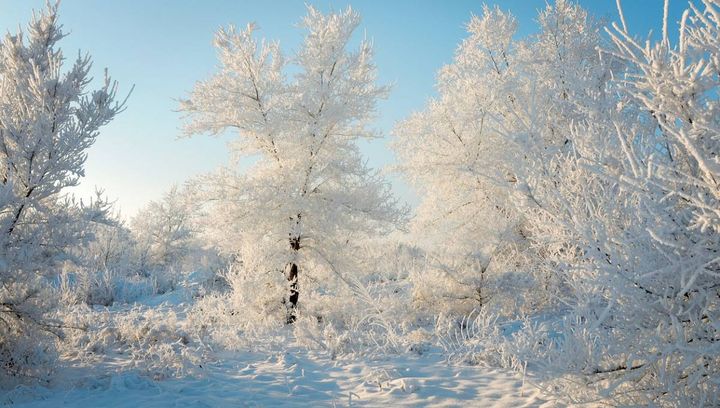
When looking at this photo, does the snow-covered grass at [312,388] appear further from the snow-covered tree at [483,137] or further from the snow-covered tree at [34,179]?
the snow-covered tree at [483,137]

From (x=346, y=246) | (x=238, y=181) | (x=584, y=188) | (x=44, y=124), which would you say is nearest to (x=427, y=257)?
(x=346, y=246)

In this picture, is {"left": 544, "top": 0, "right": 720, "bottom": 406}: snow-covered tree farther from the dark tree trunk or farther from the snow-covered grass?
the dark tree trunk

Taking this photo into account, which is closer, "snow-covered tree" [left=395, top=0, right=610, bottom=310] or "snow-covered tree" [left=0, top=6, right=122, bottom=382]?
"snow-covered tree" [left=0, top=6, right=122, bottom=382]

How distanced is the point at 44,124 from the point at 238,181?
3.83m

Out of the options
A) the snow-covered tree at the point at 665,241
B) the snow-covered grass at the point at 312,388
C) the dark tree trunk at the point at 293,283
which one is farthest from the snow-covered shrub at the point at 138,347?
the snow-covered tree at the point at 665,241

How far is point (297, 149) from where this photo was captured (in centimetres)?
830

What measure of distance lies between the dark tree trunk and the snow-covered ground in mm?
3023

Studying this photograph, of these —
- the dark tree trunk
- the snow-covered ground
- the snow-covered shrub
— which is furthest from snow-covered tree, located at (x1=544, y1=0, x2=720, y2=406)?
the dark tree trunk

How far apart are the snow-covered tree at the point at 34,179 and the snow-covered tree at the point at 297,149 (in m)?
3.01

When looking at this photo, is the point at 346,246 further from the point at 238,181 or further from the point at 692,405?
the point at 692,405

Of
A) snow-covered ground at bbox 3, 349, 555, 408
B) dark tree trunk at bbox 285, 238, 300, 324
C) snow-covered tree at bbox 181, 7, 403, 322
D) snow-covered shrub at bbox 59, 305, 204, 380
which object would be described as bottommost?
snow-covered ground at bbox 3, 349, 555, 408

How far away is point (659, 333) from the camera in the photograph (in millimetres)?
2461

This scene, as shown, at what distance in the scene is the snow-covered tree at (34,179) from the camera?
4391 mm

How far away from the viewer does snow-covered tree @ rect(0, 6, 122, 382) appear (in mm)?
4391
